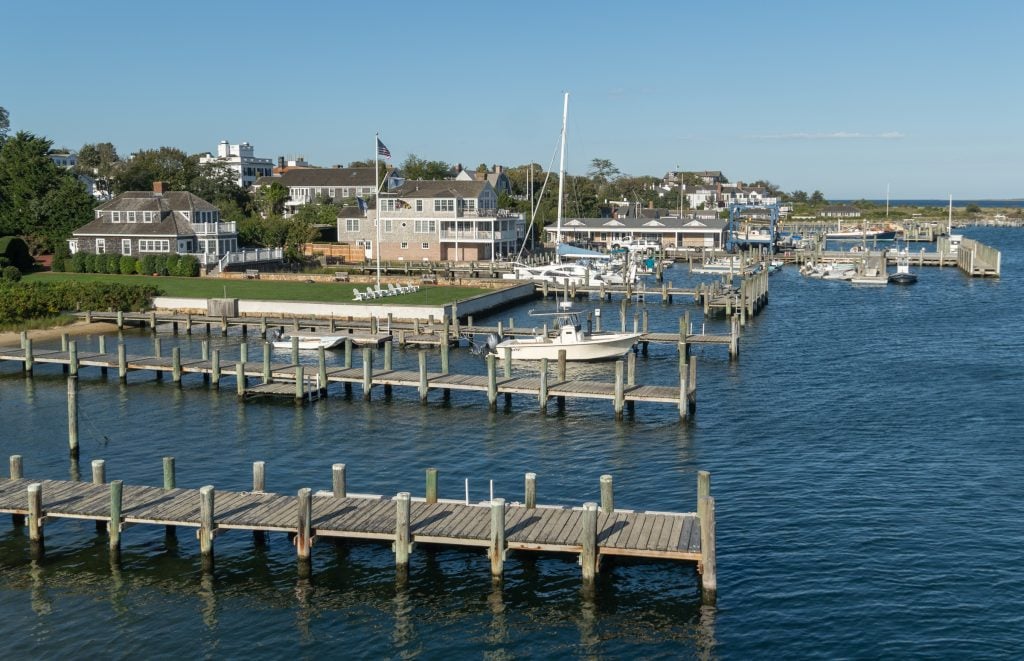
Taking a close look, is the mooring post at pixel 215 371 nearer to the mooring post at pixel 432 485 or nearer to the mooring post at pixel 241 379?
the mooring post at pixel 241 379

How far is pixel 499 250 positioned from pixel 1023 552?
8203 cm

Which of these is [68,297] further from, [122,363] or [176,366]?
[176,366]

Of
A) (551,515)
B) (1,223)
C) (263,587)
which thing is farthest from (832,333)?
(1,223)

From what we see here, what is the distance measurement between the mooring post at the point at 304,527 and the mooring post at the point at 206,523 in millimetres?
2180

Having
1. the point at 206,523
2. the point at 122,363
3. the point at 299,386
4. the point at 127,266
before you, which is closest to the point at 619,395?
the point at 299,386

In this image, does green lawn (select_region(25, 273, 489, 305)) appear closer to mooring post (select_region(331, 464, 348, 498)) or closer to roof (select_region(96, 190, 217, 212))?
roof (select_region(96, 190, 217, 212))

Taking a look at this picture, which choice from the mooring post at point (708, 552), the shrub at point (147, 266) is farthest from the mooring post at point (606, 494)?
the shrub at point (147, 266)

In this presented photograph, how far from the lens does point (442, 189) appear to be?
106500mm

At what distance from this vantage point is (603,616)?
24.4m

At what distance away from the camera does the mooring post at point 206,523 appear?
26250mm

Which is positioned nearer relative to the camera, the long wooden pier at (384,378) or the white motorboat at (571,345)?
the long wooden pier at (384,378)

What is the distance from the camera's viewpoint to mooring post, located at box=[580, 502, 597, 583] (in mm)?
24781

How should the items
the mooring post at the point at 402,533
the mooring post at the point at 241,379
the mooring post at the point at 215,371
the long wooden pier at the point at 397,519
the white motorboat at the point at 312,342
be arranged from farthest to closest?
the white motorboat at the point at 312,342, the mooring post at the point at 215,371, the mooring post at the point at 241,379, the mooring post at the point at 402,533, the long wooden pier at the point at 397,519

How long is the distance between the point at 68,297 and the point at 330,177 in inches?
3444
